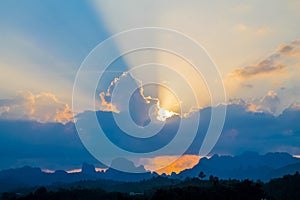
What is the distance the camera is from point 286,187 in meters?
108

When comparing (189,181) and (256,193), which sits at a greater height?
(189,181)

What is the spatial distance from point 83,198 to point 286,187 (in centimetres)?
6534

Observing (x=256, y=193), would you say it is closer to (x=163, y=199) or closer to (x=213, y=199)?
(x=213, y=199)

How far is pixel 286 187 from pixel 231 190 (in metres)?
32.4

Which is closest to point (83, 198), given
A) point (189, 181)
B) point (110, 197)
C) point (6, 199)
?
point (110, 197)

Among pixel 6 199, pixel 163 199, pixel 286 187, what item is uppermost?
pixel 6 199

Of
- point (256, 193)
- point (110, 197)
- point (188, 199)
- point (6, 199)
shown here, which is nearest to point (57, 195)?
point (110, 197)

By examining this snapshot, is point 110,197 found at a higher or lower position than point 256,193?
higher

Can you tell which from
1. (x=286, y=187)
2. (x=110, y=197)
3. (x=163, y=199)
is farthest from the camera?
(x=110, y=197)

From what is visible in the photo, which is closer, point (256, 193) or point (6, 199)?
point (256, 193)

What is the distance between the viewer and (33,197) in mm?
114188

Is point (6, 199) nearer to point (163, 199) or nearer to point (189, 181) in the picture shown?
point (189, 181)

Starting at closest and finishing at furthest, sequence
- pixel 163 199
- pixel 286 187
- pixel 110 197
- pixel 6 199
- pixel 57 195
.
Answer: pixel 163 199
pixel 286 187
pixel 57 195
pixel 110 197
pixel 6 199

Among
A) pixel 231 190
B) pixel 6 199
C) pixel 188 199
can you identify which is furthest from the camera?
pixel 6 199
